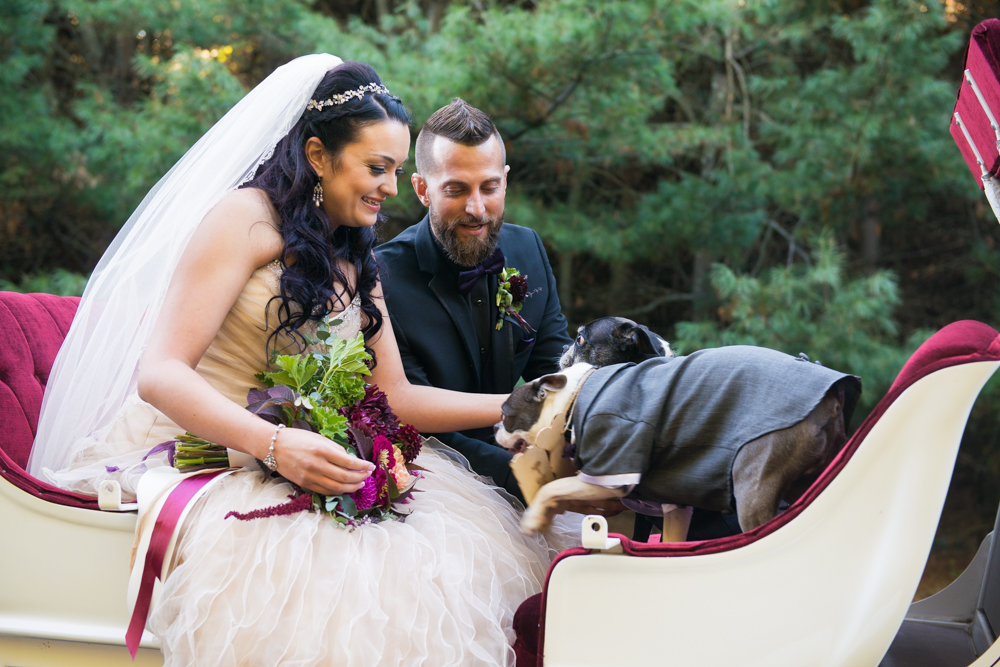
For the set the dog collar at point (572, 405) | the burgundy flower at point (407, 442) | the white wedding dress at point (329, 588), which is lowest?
the white wedding dress at point (329, 588)

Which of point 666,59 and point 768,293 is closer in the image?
point 768,293

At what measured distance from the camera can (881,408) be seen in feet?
4.95

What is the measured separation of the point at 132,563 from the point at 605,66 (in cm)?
427

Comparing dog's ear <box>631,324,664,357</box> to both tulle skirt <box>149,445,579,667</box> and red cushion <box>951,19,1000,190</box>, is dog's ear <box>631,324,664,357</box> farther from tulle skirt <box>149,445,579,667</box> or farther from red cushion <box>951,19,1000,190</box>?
red cushion <box>951,19,1000,190</box>

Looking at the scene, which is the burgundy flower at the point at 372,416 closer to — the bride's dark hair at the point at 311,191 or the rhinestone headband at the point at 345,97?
the bride's dark hair at the point at 311,191

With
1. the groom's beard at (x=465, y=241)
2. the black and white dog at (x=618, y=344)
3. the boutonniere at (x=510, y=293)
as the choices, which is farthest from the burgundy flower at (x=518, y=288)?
the black and white dog at (x=618, y=344)

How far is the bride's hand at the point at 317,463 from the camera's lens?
1756mm

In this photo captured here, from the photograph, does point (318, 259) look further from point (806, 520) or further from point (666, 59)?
point (666, 59)

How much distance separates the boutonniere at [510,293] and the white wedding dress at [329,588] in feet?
2.85

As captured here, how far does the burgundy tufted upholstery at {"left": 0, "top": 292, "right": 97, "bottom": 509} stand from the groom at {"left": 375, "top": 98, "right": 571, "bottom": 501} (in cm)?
108

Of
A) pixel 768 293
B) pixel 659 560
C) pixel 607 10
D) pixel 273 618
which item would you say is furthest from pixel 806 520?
pixel 607 10

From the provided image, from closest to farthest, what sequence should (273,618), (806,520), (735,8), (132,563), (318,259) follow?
1. (806,520)
2. (273,618)
3. (132,563)
4. (318,259)
5. (735,8)

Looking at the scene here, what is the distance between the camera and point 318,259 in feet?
6.96

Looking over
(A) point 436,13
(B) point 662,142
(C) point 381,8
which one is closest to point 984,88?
(B) point 662,142
